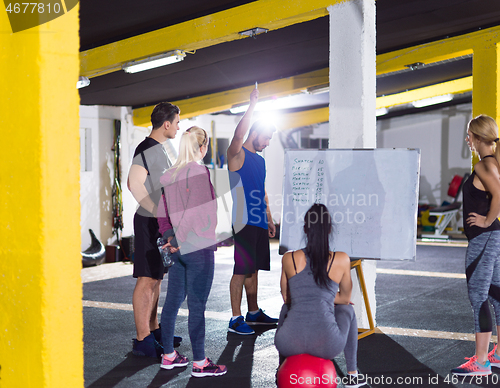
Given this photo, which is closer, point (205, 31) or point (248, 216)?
point (248, 216)

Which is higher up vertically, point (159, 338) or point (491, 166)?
point (491, 166)

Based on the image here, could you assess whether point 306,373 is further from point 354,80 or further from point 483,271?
point 354,80

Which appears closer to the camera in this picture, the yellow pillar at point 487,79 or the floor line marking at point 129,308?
the floor line marking at point 129,308

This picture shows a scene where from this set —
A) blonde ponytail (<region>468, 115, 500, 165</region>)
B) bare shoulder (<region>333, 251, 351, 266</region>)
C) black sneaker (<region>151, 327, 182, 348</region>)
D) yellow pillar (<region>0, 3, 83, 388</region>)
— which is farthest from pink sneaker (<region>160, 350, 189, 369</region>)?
blonde ponytail (<region>468, 115, 500, 165</region>)

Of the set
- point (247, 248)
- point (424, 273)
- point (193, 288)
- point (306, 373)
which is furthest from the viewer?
point (424, 273)

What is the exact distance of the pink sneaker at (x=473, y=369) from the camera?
3090mm

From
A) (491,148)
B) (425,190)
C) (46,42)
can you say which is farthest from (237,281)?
(425,190)

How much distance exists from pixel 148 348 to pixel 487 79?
5.00 meters

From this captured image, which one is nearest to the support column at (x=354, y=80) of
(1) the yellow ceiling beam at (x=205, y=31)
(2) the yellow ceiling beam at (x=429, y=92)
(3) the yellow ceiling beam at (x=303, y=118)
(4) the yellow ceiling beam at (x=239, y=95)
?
(1) the yellow ceiling beam at (x=205, y=31)

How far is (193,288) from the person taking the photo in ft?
9.96

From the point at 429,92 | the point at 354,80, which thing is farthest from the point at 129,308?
the point at 429,92

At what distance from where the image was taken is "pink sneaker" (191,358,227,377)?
10.3 ft

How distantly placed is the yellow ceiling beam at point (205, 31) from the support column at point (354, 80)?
0.62 ft

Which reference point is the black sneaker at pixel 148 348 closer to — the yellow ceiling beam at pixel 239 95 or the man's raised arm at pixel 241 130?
the man's raised arm at pixel 241 130
